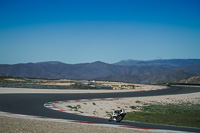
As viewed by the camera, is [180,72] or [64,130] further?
[180,72]

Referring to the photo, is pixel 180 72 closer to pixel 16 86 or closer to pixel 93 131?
pixel 16 86

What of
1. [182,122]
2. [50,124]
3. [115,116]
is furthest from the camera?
[182,122]

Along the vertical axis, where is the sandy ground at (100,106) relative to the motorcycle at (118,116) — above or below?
below

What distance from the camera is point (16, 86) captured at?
39656mm

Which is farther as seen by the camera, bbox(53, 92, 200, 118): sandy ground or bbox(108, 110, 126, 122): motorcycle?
bbox(53, 92, 200, 118): sandy ground

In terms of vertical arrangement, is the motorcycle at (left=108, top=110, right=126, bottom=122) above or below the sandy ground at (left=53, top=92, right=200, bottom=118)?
above

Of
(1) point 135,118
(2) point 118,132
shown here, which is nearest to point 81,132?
(2) point 118,132

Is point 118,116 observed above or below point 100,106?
above

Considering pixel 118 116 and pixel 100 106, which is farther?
pixel 100 106

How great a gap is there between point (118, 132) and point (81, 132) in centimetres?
131

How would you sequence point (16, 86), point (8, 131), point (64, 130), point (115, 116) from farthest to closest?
point (16, 86), point (115, 116), point (64, 130), point (8, 131)

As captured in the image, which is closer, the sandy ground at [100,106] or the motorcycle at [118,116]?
the motorcycle at [118,116]

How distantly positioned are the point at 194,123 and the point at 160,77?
401ft

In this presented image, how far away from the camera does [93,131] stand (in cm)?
991
